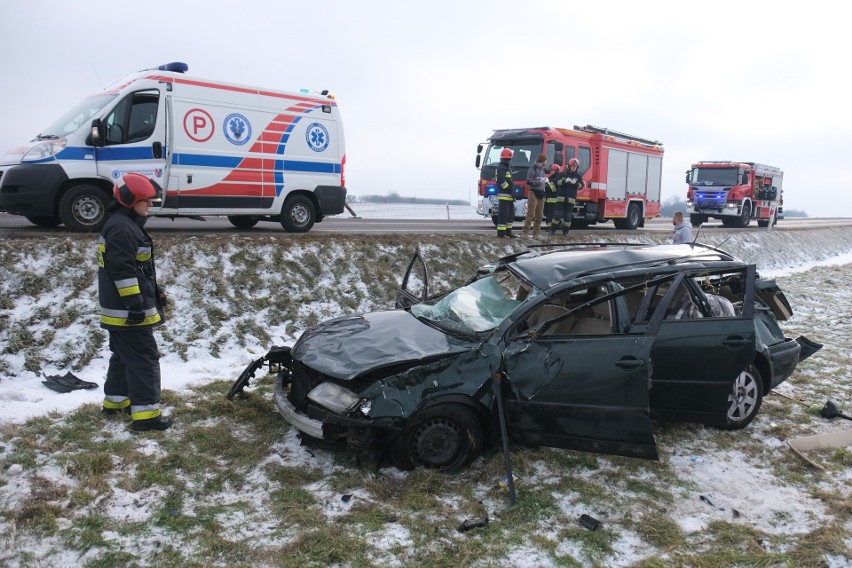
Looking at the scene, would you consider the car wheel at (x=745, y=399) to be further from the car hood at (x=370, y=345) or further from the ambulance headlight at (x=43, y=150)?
the ambulance headlight at (x=43, y=150)

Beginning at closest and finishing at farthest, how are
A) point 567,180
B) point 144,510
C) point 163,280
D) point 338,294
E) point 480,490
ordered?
point 144,510
point 480,490
point 163,280
point 338,294
point 567,180

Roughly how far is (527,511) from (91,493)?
8.97 ft

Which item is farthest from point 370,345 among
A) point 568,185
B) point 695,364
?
point 568,185

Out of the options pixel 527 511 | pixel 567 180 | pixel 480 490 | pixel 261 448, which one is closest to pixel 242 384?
pixel 261 448

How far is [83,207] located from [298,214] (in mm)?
3344

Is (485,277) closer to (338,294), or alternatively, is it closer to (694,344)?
(694,344)

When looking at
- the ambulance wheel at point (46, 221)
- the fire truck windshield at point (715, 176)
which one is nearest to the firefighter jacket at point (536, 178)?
the ambulance wheel at point (46, 221)

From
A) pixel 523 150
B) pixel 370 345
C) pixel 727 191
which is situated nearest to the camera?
pixel 370 345

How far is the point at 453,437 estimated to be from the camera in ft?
13.5

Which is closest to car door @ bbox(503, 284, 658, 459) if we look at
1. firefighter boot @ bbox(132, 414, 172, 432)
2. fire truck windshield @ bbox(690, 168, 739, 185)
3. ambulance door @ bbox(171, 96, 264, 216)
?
firefighter boot @ bbox(132, 414, 172, 432)

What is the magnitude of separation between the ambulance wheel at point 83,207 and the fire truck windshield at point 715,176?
22461 mm

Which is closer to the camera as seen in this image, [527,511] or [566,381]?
[527,511]

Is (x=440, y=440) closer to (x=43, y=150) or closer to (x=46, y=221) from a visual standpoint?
(x=43, y=150)

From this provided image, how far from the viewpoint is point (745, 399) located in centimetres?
500
